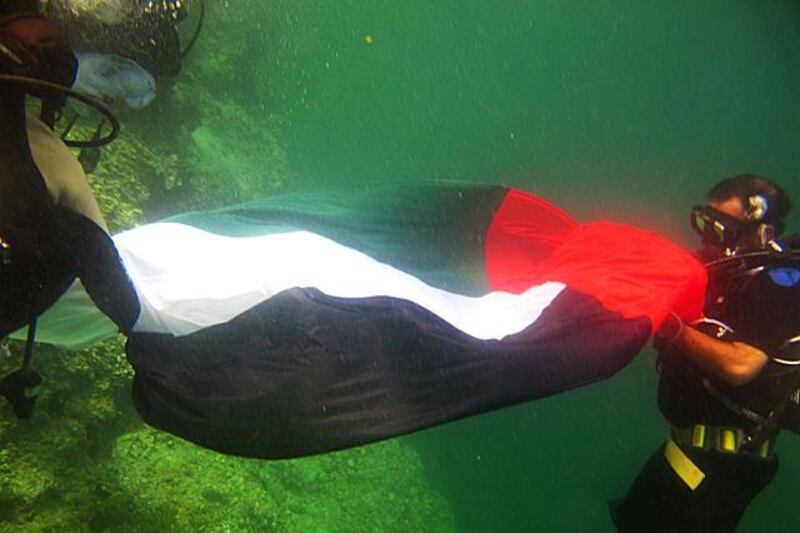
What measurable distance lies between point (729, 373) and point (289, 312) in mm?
2350

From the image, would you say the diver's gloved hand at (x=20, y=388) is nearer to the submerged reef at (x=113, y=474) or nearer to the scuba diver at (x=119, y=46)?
the scuba diver at (x=119, y=46)

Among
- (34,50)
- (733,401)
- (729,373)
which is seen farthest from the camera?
(733,401)

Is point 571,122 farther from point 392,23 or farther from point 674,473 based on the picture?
point 674,473

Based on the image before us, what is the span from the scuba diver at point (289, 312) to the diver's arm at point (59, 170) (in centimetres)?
2

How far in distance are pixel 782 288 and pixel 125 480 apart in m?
5.47

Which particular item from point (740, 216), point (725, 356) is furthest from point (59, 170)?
point (740, 216)

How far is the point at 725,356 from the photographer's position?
111 inches

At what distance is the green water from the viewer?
74.2 ft

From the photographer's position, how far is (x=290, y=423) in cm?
223

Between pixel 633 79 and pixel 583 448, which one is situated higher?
pixel 633 79

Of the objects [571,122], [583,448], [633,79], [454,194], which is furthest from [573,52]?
[454,194]

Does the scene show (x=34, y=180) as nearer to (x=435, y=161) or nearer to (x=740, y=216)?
(x=740, y=216)

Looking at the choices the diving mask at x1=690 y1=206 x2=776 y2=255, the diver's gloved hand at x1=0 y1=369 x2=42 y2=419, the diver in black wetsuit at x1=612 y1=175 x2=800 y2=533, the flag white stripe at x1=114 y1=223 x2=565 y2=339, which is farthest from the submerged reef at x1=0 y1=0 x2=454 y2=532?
the diving mask at x1=690 y1=206 x2=776 y2=255

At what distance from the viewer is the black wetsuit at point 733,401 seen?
289 cm
